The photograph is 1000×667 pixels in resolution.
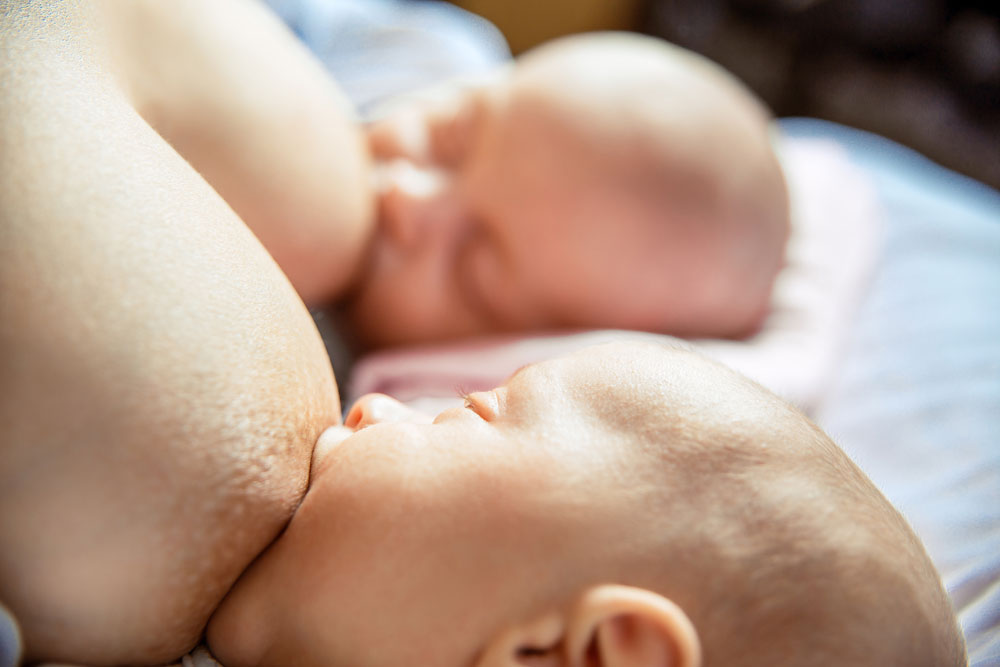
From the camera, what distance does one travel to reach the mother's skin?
404mm

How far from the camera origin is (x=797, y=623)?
0.43 m

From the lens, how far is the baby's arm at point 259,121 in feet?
2.03

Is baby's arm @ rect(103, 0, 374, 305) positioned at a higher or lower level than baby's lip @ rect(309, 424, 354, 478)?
higher

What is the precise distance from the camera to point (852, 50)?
240cm

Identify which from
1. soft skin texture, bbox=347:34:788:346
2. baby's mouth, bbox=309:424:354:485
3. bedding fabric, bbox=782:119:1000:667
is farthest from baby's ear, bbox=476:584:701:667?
soft skin texture, bbox=347:34:788:346

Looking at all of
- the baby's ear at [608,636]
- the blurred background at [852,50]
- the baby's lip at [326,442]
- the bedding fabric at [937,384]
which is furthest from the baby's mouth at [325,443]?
the blurred background at [852,50]

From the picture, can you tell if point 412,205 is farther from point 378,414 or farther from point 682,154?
point 378,414

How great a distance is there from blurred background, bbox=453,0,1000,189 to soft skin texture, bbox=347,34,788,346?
1554 millimetres

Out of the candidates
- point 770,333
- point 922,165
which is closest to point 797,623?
point 770,333

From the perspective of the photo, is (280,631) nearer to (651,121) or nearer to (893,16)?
(651,121)

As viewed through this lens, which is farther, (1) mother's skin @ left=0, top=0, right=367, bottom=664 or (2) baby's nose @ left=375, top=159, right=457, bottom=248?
(2) baby's nose @ left=375, top=159, right=457, bottom=248

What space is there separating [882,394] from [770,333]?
0.17 m

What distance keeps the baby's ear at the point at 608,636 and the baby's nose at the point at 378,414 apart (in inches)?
7.1

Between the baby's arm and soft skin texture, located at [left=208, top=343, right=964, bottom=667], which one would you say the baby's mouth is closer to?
soft skin texture, located at [left=208, top=343, right=964, bottom=667]
